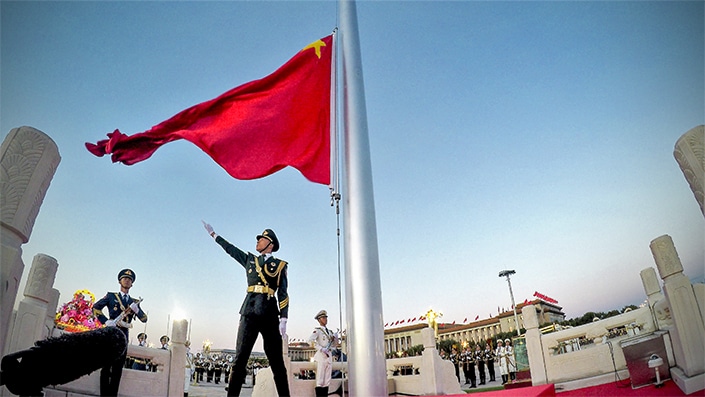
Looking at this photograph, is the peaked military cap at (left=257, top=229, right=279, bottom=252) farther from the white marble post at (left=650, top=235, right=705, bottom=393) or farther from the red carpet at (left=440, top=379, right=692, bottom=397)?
the white marble post at (left=650, top=235, right=705, bottom=393)

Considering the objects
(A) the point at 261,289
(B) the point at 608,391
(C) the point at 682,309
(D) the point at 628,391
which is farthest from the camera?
(B) the point at 608,391

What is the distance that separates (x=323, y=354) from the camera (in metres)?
7.88

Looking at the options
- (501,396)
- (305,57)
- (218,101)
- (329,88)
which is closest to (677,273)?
(501,396)

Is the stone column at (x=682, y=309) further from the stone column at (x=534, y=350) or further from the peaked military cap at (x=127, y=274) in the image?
the peaked military cap at (x=127, y=274)

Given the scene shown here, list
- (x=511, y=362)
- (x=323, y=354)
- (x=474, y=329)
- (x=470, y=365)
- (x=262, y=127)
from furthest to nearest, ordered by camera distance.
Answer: (x=474, y=329)
(x=470, y=365)
(x=511, y=362)
(x=323, y=354)
(x=262, y=127)

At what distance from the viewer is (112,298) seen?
521 cm

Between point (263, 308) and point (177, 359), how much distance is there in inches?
125

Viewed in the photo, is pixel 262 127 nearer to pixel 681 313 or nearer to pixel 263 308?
pixel 263 308

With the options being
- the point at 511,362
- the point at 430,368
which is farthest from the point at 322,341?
the point at 511,362

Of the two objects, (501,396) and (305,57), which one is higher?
(305,57)

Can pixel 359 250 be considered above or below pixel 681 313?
above

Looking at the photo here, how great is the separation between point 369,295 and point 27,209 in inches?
85.9

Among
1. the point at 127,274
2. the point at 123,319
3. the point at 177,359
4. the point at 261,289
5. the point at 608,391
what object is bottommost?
the point at 608,391

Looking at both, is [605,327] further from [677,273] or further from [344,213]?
[344,213]
